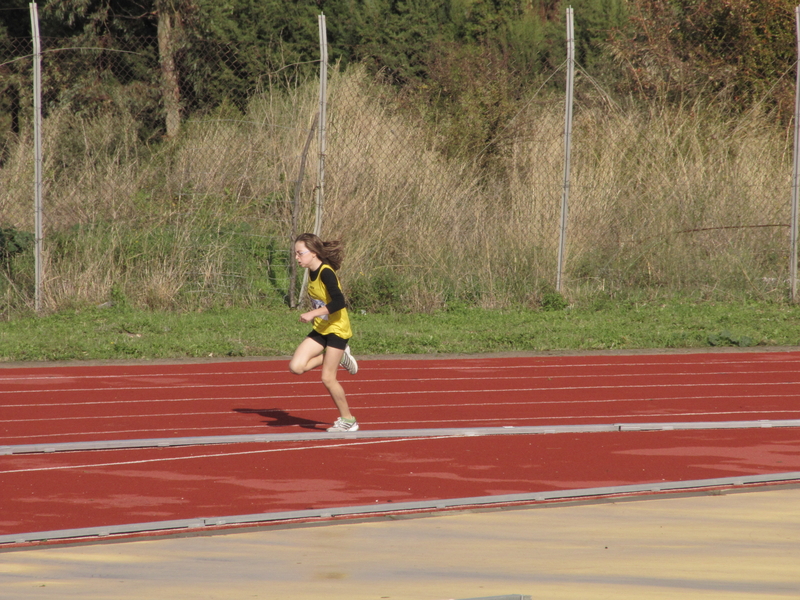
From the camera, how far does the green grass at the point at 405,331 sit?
1109cm

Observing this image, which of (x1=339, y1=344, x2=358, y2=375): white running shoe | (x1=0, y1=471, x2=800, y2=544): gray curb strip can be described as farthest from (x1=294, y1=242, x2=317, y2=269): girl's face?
(x1=0, y1=471, x2=800, y2=544): gray curb strip

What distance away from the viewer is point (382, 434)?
7.46 meters

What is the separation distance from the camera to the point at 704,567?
4113mm

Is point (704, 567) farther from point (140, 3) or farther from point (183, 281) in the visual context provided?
point (140, 3)

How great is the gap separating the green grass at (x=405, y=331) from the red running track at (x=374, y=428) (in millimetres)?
553

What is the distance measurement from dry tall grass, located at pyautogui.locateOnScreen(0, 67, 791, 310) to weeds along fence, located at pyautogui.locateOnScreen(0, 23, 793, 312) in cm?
3

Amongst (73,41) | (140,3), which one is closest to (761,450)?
(73,41)

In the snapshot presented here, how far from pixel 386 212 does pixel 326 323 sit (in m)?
8.32

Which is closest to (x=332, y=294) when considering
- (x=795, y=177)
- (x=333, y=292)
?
(x=333, y=292)

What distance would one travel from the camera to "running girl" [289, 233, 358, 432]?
730 cm

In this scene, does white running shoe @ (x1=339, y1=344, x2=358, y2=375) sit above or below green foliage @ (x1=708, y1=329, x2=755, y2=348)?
above

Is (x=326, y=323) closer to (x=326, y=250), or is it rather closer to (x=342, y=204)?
(x=326, y=250)

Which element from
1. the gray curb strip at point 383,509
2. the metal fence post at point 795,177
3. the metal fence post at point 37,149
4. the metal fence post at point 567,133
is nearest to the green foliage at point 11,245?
the metal fence post at point 37,149

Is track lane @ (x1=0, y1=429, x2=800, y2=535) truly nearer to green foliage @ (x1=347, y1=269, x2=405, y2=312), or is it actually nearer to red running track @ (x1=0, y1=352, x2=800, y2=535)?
red running track @ (x1=0, y1=352, x2=800, y2=535)
